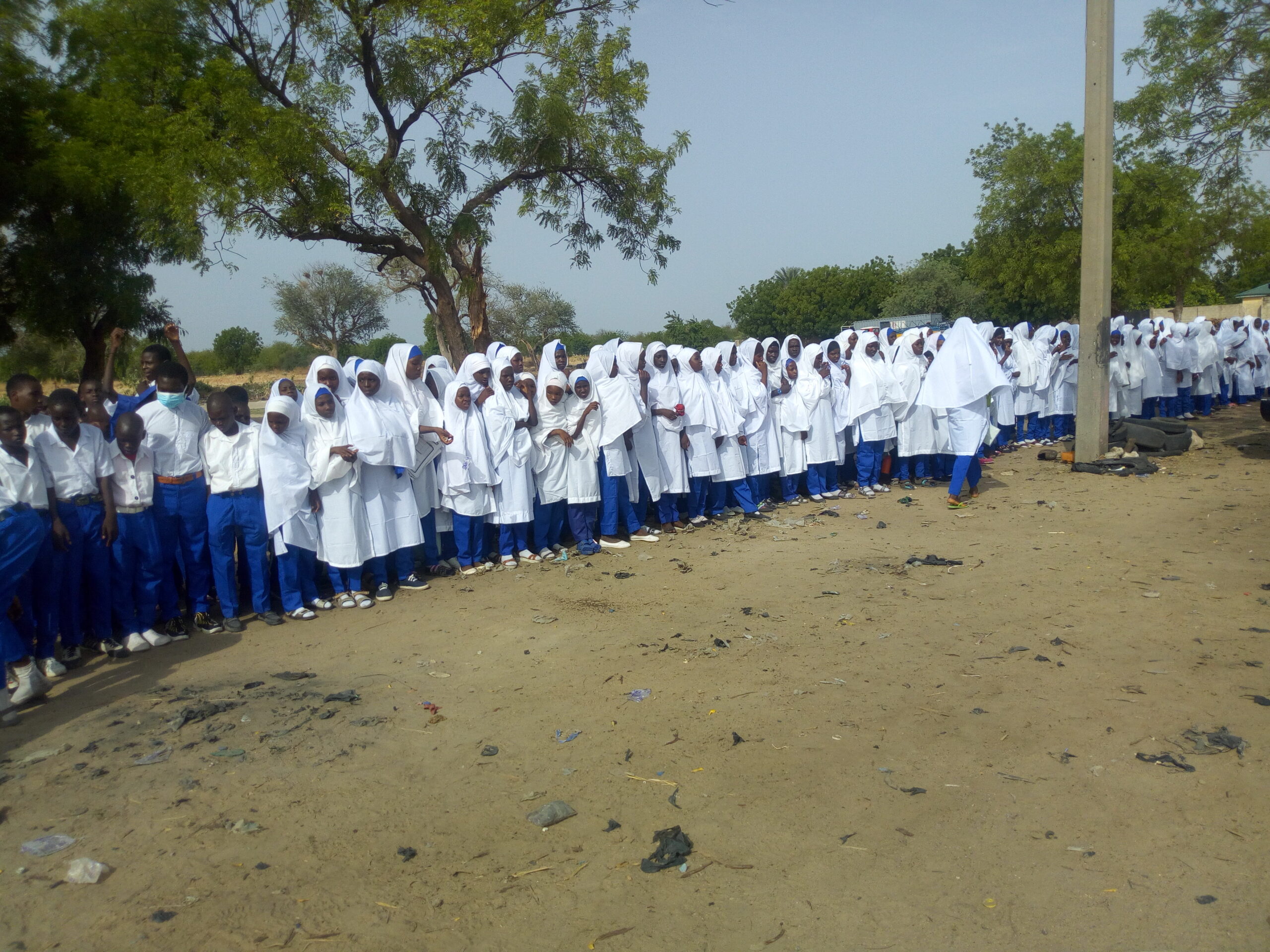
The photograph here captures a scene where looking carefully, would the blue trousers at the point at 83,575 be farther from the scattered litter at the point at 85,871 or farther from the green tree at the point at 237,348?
the green tree at the point at 237,348

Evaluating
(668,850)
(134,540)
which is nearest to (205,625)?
(134,540)

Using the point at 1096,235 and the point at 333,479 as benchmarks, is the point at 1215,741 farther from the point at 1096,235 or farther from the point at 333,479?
the point at 1096,235

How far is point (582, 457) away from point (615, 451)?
357 mm

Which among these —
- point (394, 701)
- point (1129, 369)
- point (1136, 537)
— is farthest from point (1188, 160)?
point (394, 701)

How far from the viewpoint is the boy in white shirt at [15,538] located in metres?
4.82

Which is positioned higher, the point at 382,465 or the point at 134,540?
the point at 382,465

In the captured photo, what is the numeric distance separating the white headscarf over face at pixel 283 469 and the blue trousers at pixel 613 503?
283cm

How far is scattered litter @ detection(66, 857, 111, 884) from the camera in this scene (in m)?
3.32

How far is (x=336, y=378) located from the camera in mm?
6895

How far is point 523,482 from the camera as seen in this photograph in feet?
25.8

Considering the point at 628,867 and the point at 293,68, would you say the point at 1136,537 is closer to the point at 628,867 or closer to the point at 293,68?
the point at 628,867

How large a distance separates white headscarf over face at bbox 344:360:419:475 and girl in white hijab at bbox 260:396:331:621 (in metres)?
0.40

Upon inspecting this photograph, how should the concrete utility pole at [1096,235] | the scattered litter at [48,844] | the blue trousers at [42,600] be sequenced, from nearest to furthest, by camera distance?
the scattered litter at [48,844] → the blue trousers at [42,600] → the concrete utility pole at [1096,235]

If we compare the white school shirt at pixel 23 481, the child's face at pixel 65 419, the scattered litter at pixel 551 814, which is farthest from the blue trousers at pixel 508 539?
the scattered litter at pixel 551 814
